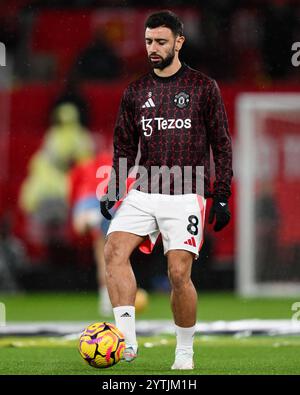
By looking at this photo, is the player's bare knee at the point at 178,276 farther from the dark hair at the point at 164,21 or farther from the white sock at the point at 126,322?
the dark hair at the point at 164,21

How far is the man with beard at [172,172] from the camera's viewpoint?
25.6 feet

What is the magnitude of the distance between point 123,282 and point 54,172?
905 centimetres

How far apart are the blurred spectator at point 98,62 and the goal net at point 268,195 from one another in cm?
172

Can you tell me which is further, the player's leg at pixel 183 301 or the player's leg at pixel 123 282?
the player's leg at pixel 123 282

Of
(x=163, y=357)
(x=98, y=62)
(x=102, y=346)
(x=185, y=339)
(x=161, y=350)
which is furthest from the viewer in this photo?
(x=98, y=62)

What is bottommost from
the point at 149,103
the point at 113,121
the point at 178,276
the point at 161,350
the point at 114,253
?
the point at 161,350

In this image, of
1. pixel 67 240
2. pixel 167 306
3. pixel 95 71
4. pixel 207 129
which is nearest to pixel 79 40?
pixel 95 71

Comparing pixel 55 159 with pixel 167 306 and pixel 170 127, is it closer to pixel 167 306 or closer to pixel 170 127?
pixel 167 306

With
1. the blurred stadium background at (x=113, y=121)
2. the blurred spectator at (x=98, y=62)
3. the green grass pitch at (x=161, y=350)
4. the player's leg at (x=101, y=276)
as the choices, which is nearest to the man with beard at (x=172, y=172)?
the green grass pitch at (x=161, y=350)

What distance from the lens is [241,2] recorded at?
17.6 meters

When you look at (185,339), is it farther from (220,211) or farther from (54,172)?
(54,172)

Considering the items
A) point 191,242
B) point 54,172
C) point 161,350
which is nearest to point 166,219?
point 191,242

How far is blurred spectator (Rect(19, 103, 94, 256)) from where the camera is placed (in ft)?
54.1

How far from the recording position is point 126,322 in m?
7.87
